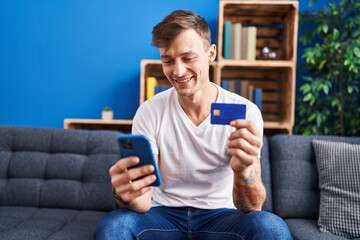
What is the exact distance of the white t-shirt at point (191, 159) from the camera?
135 cm

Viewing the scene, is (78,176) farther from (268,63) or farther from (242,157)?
(268,63)

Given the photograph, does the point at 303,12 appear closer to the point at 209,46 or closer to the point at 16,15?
the point at 209,46

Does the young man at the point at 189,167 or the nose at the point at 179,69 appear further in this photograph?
the nose at the point at 179,69

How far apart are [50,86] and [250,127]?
196 cm

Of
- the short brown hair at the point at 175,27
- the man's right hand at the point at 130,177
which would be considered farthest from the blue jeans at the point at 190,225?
the short brown hair at the point at 175,27

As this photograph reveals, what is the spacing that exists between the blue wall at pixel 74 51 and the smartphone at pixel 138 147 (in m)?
1.62

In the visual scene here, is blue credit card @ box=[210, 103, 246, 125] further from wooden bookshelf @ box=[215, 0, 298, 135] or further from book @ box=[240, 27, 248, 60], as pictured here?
book @ box=[240, 27, 248, 60]

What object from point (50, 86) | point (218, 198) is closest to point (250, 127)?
point (218, 198)

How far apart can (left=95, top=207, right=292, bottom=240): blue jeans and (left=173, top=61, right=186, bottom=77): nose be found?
512 mm

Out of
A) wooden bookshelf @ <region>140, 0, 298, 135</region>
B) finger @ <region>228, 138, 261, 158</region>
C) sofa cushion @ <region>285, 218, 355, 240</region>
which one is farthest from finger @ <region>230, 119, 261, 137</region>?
wooden bookshelf @ <region>140, 0, 298, 135</region>

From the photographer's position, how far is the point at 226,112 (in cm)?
107

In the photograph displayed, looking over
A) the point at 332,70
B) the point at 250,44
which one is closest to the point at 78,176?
the point at 250,44

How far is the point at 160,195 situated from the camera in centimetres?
139

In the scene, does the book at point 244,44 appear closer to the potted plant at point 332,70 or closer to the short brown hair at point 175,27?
the potted plant at point 332,70
